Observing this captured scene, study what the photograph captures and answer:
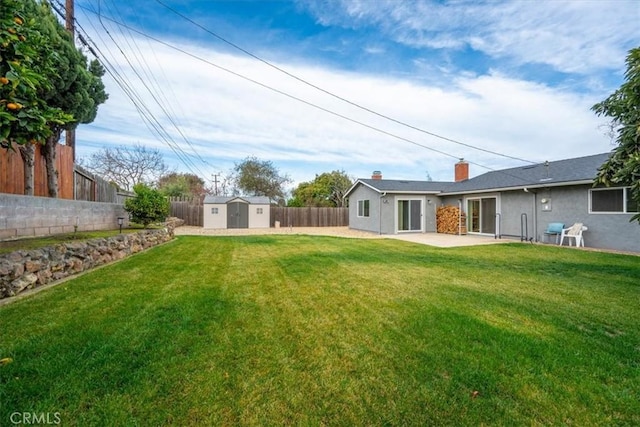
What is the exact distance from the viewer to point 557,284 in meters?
5.17

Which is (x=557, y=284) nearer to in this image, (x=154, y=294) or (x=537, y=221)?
(x=154, y=294)

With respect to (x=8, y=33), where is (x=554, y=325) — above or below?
below

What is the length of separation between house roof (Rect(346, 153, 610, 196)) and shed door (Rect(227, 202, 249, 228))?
26.5 ft

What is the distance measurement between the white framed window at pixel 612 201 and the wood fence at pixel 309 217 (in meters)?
→ 15.1

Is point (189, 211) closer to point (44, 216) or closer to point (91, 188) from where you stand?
point (91, 188)

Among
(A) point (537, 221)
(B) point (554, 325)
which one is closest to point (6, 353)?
(B) point (554, 325)

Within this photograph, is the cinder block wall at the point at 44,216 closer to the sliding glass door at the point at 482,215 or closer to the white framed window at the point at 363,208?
the white framed window at the point at 363,208

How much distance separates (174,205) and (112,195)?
1148 cm

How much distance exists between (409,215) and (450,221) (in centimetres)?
211

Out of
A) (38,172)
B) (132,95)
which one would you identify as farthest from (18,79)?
(132,95)

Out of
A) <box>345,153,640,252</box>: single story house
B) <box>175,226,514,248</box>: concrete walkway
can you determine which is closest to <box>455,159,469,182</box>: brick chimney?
<box>345,153,640,252</box>: single story house

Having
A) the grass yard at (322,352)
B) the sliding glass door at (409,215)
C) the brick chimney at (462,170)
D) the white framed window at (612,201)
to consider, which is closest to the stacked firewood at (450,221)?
the sliding glass door at (409,215)

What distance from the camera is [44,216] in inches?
232

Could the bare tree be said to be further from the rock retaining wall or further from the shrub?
the rock retaining wall
